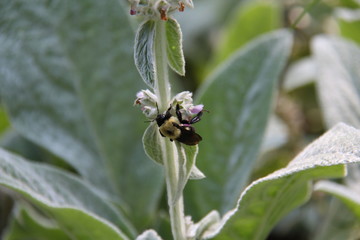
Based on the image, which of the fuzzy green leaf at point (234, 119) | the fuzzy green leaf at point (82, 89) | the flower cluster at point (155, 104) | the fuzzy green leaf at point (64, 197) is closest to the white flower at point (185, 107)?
the flower cluster at point (155, 104)

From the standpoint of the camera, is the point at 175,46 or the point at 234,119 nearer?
the point at 175,46

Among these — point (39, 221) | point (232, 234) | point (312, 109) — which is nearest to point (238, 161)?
point (232, 234)

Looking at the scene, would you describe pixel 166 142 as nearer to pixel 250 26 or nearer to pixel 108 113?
pixel 108 113

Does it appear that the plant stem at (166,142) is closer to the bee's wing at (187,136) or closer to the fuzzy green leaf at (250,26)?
the bee's wing at (187,136)

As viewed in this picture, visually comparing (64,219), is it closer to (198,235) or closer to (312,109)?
(198,235)

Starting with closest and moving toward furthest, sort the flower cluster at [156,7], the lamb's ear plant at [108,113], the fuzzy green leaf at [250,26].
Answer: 1. the flower cluster at [156,7]
2. the lamb's ear plant at [108,113]
3. the fuzzy green leaf at [250,26]

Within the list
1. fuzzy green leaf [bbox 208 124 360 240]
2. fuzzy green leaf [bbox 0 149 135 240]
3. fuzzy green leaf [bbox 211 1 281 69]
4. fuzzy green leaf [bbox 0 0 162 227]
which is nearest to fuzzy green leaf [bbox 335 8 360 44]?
fuzzy green leaf [bbox 211 1 281 69]

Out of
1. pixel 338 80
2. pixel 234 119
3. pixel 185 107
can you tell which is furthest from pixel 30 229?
pixel 338 80
